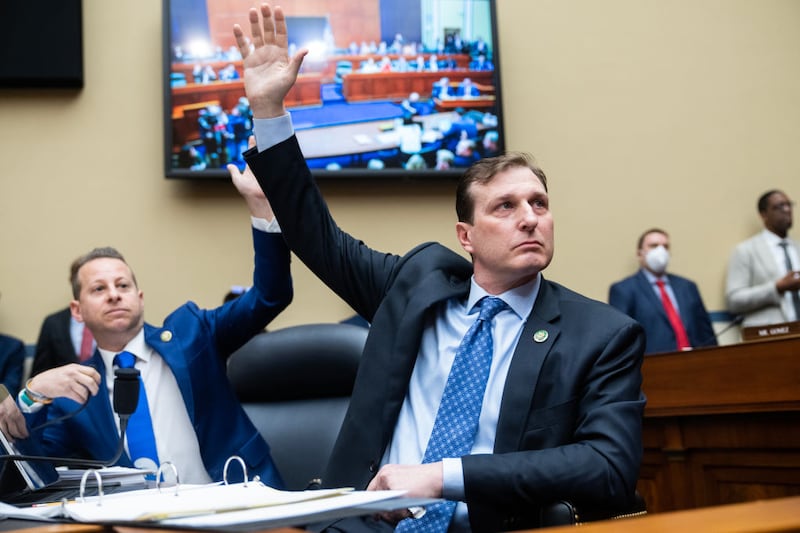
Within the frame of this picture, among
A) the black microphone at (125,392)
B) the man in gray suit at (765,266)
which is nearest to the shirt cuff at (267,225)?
the black microphone at (125,392)

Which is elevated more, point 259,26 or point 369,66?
point 369,66

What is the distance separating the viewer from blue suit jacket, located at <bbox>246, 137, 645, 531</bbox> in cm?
130

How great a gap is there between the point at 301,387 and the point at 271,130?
714 millimetres

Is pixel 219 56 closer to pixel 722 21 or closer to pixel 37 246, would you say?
pixel 37 246

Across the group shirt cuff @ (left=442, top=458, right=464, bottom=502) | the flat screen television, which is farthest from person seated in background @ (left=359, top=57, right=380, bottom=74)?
shirt cuff @ (left=442, top=458, right=464, bottom=502)

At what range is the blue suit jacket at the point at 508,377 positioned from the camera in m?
1.30

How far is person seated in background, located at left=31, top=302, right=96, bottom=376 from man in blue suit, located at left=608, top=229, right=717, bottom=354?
2.70 m

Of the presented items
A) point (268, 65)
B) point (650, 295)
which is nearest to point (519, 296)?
point (268, 65)

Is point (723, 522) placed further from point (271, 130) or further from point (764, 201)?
point (764, 201)

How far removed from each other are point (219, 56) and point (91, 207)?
1.02m

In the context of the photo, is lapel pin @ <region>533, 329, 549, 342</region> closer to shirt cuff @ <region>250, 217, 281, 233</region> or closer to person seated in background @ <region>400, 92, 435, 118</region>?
shirt cuff @ <region>250, 217, 281, 233</region>

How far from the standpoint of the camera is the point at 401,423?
1557mm

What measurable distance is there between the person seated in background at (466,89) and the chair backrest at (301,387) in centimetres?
280

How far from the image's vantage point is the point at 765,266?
4828mm
